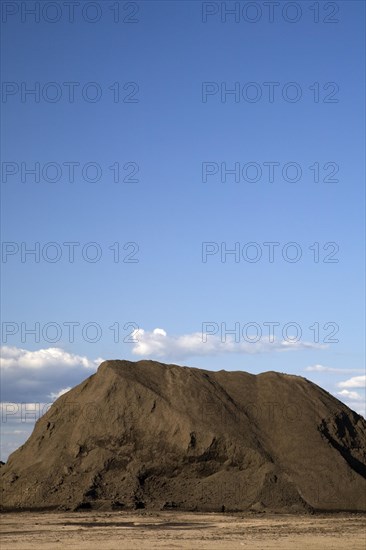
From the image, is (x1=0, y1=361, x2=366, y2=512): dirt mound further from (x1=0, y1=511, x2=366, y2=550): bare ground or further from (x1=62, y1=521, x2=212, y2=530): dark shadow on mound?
(x1=62, y1=521, x2=212, y2=530): dark shadow on mound

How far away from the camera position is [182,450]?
40.6 m

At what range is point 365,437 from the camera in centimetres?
4716

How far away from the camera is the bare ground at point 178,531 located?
25641 mm

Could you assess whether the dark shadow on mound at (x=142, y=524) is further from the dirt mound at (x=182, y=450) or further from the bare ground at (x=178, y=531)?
the dirt mound at (x=182, y=450)

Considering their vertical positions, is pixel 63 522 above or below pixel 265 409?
below

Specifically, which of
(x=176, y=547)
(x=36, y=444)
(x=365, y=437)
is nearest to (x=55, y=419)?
(x=36, y=444)

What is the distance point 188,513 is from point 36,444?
10557 mm

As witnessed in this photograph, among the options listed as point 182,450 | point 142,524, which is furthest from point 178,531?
point 182,450

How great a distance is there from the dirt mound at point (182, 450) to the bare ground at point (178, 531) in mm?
2472

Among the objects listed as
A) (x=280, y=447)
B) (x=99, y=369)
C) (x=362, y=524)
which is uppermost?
(x=99, y=369)

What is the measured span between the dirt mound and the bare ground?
2472mm

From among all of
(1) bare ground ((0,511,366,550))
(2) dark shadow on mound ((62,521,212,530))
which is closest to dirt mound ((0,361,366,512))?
(1) bare ground ((0,511,366,550))

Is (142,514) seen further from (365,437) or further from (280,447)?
(365,437)

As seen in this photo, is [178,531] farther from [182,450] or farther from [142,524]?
[182,450]
